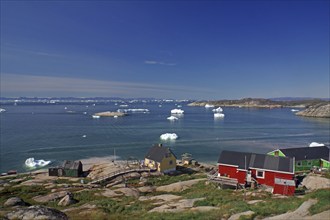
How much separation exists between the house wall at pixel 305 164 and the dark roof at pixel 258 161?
9.94 m

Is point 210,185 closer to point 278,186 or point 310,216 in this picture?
point 278,186

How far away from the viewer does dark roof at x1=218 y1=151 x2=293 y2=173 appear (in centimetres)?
2598

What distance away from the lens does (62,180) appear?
33375 millimetres

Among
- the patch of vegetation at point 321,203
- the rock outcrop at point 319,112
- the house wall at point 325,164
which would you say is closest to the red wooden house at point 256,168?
the patch of vegetation at point 321,203

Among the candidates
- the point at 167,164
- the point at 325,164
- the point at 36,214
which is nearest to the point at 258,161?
the point at 167,164

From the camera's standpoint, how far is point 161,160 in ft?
119

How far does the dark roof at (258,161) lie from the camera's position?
25977 millimetres

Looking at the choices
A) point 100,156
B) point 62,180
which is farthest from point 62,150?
point 62,180

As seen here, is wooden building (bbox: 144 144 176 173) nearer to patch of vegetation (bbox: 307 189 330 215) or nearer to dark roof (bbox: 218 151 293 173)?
dark roof (bbox: 218 151 293 173)

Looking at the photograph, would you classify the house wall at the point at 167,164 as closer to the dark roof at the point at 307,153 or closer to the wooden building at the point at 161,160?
the wooden building at the point at 161,160

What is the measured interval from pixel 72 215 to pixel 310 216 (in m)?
14.8

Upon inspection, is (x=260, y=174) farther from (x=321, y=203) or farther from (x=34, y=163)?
(x=34, y=163)

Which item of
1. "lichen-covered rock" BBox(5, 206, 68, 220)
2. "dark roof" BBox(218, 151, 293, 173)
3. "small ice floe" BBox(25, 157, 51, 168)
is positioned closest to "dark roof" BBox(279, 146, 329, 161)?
"dark roof" BBox(218, 151, 293, 173)

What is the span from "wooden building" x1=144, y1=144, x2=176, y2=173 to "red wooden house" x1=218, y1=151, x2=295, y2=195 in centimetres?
982
